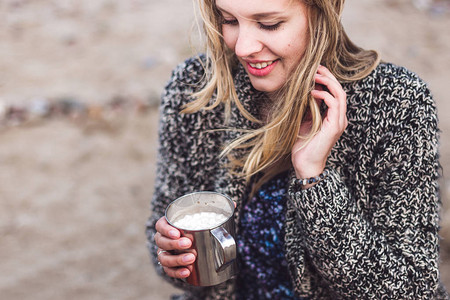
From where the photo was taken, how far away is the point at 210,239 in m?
1.24

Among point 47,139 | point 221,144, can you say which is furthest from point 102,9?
point 221,144

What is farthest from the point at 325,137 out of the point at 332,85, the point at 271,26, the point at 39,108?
the point at 39,108

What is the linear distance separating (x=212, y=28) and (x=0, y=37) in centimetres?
530

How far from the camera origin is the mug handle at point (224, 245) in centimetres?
120

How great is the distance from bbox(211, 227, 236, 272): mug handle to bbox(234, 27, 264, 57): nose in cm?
59

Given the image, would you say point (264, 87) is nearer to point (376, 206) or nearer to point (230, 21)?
point (230, 21)

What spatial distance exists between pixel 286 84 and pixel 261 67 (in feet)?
0.36

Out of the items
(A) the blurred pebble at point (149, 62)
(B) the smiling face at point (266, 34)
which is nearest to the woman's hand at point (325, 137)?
(B) the smiling face at point (266, 34)

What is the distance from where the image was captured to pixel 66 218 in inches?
140

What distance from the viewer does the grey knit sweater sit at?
1468 millimetres

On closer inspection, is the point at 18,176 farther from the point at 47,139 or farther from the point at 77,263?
the point at 77,263

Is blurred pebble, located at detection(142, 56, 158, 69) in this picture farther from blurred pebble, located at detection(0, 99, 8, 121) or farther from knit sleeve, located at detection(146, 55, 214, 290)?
knit sleeve, located at detection(146, 55, 214, 290)

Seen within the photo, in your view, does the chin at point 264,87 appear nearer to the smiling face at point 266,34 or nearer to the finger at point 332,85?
the smiling face at point 266,34

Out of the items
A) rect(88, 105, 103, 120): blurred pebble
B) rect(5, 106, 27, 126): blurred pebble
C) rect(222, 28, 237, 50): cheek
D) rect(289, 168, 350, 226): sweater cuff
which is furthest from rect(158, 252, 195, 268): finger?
rect(5, 106, 27, 126): blurred pebble
